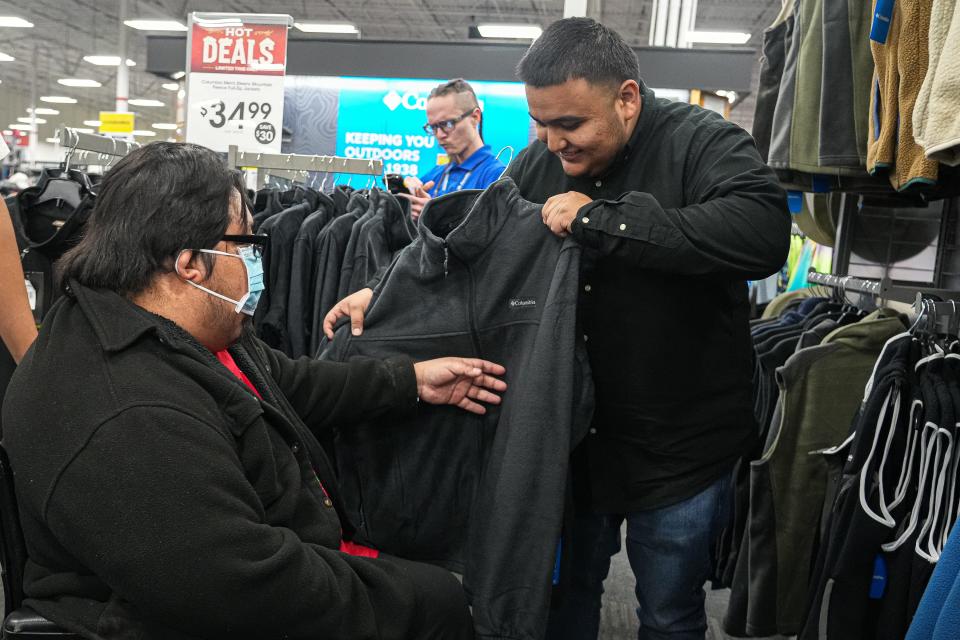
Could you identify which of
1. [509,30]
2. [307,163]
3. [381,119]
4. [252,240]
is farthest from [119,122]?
[252,240]

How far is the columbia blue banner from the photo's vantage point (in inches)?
327

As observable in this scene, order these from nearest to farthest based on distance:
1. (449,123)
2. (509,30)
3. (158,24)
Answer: (449,123) → (509,30) → (158,24)

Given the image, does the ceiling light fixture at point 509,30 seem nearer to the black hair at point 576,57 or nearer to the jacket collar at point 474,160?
the jacket collar at point 474,160

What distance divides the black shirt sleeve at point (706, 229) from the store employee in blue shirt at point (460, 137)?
200cm

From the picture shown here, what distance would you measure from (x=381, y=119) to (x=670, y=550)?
7.24 m

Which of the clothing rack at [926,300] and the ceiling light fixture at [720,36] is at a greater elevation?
the ceiling light fixture at [720,36]

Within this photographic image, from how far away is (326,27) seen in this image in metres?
16.0

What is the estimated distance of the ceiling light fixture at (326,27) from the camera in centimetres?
1548

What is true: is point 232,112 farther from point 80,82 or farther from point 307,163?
point 80,82

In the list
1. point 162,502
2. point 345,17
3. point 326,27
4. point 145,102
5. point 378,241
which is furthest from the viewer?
point 145,102

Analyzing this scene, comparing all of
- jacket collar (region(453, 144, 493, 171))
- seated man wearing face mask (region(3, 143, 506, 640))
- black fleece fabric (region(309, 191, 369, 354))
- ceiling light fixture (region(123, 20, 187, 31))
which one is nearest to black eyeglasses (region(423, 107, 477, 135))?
jacket collar (region(453, 144, 493, 171))

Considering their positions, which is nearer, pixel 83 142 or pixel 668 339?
pixel 668 339

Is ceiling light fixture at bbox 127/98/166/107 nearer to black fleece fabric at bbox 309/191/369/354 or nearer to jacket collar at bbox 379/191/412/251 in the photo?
black fleece fabric at bbox 309/191/369/354

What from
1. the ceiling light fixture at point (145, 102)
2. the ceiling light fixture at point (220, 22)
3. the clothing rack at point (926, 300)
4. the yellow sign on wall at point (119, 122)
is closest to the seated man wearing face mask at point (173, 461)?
the clothing rack at point (926, 300)
